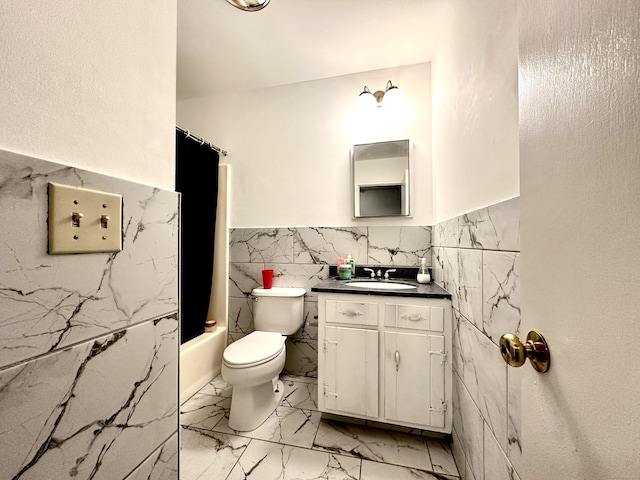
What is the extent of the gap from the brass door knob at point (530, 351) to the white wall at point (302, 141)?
5.12 ft

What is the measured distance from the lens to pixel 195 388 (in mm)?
1838

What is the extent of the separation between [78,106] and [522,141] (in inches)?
30.9

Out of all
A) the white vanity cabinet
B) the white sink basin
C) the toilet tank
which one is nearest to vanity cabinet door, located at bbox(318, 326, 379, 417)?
the white vanity cabinet

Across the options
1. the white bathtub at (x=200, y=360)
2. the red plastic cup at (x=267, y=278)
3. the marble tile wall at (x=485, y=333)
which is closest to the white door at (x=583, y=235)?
the marble tile wall at (x=485, y=333)

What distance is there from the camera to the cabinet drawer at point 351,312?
1.45 meters

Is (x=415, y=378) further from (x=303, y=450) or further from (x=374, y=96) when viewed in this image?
(x=374, y=96)

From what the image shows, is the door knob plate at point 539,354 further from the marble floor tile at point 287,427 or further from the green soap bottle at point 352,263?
the green soap bottle at point 352,263

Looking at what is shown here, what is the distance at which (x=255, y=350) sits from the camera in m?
1.54

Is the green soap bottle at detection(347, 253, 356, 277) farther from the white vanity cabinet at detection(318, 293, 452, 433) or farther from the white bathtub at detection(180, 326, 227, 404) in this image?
the white bathtub at detection(180, 326, 227, 404)

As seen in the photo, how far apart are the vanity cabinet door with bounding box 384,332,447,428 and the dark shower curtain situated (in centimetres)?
143

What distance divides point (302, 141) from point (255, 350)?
63.4 inches

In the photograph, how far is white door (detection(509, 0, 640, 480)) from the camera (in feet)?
0.84

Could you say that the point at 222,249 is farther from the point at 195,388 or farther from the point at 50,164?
the point at 50,164

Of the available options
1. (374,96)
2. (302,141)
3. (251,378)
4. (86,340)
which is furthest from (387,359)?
(374,96)
